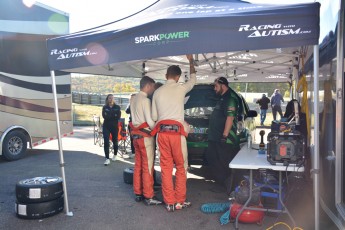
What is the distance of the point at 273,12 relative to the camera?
3.54 metres

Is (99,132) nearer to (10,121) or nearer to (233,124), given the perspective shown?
(10,121)

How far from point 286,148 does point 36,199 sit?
307 cm

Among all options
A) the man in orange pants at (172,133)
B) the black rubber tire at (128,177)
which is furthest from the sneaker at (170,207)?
the black rubber tire at (128,177)

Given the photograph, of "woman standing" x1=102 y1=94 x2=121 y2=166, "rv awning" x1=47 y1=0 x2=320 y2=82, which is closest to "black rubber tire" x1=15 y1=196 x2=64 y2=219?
"rv awning" x1=47 y1=0 x2=320 y2=82

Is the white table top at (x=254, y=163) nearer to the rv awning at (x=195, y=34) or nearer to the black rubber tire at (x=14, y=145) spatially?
the rv awning at (x=195, y=34)

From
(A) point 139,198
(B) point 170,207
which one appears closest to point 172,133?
(B) point 170,207

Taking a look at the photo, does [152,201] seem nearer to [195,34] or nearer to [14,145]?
[195,34]

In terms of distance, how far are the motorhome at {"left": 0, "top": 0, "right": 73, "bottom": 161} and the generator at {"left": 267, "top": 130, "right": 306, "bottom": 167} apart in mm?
6491

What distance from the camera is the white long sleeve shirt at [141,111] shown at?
16.2 feet

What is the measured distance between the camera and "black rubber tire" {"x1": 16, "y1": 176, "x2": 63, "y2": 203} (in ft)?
14.5

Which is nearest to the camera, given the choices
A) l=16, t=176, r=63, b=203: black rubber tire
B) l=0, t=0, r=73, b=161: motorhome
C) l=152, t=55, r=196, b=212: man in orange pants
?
l=16, t=176, r=63, b=203: black rubber tire

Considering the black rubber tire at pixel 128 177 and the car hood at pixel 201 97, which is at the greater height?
the car hood at pixel 201 97

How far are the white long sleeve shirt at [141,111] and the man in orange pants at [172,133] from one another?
6.2 inches

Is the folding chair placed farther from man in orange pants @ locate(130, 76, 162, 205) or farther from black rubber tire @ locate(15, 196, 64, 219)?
black rubber tire @ locate(15, 196, 64, 219)
